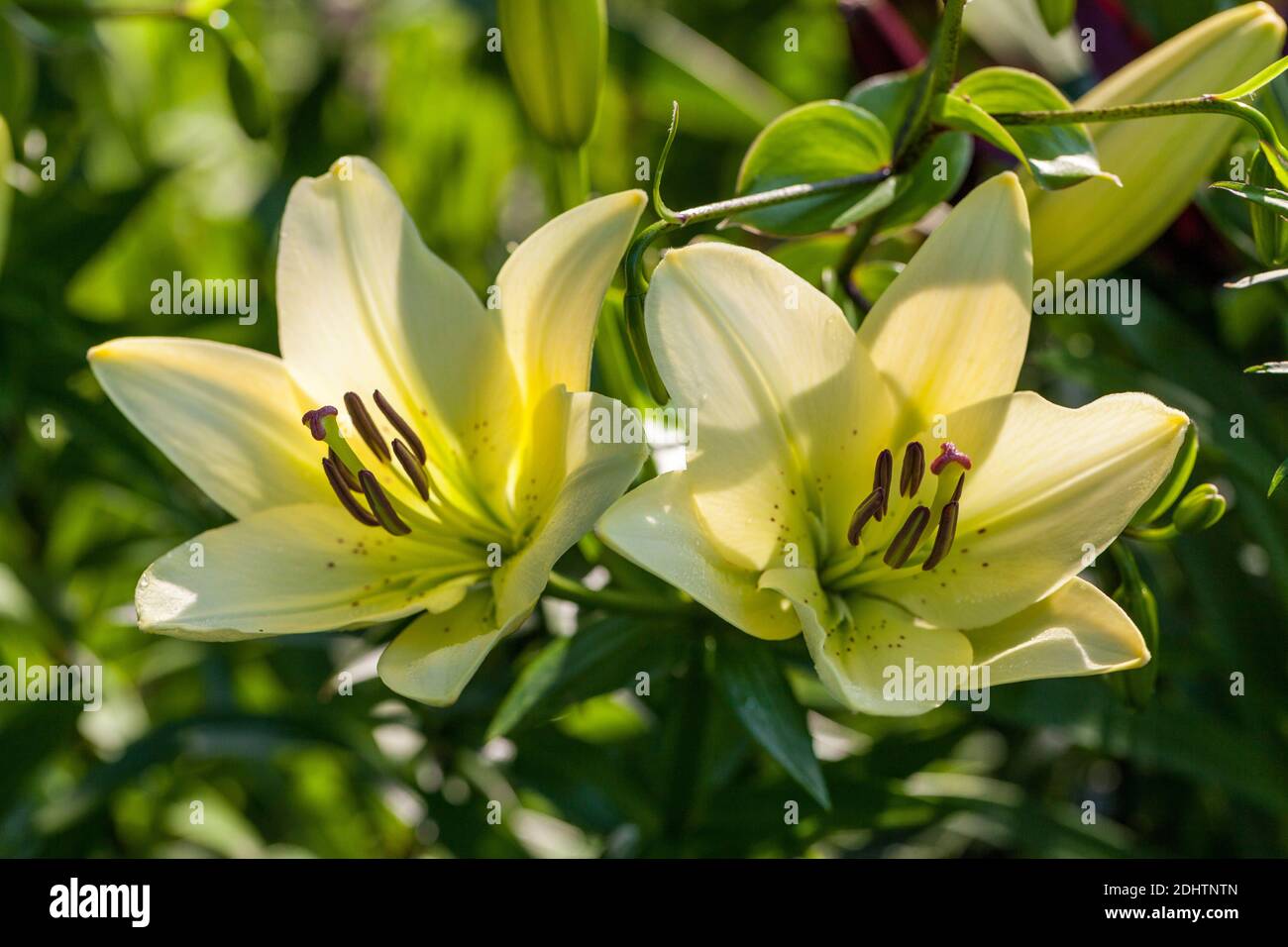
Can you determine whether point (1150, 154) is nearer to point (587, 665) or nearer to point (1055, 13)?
point (1055, 13)

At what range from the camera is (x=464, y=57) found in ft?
3.78

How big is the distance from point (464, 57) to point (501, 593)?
2.54ft

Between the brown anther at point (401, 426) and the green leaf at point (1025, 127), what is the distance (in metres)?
0.25

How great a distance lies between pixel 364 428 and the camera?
550mm

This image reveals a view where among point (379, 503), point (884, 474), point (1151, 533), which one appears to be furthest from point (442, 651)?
point (1151, 533)

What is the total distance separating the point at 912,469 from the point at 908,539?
0.03m

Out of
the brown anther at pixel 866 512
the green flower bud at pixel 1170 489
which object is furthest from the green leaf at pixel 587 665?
the green flower bud at pixel 1170 489

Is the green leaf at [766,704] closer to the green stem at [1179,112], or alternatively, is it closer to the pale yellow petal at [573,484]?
the pale yellow petal at [573,484]

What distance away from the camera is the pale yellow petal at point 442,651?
456 millimetres

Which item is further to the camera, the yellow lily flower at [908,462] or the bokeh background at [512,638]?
the bokeh background at [512,638]

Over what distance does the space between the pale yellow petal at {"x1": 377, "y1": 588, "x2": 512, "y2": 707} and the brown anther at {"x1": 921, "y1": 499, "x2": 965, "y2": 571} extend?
0.17m
